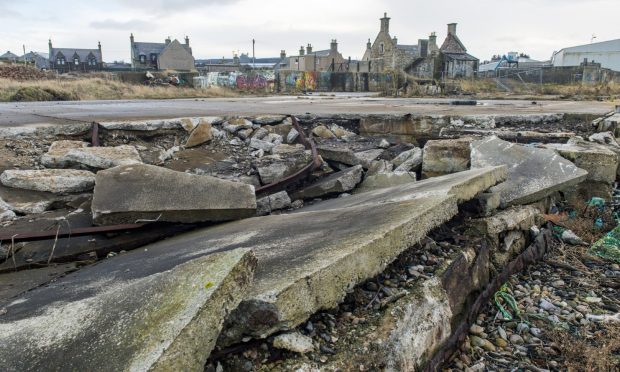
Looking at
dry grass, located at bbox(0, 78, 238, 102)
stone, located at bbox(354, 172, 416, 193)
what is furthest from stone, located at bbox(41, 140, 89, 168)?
dry grass, located at bbox(0, 78, 238, 102)

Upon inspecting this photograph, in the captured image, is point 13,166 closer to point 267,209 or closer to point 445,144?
point 267,209

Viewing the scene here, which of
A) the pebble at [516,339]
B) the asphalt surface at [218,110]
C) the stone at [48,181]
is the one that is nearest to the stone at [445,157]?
the asphalt surface at [218,110]

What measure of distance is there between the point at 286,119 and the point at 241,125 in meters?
0.80

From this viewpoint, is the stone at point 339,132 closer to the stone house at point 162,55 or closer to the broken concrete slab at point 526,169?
the broken concrete slab at point 526,169

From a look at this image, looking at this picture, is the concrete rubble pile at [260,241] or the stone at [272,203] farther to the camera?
the stone at [272,203]

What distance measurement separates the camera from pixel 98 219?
297cm

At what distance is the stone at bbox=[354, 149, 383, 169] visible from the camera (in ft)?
16.5

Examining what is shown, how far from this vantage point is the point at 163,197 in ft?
10.2

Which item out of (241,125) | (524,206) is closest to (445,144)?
(524,206)

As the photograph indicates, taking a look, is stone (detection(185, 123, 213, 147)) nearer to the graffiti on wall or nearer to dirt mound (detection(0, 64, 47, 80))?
the graffiti on wall

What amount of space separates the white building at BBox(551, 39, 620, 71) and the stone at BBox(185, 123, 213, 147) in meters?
38.4

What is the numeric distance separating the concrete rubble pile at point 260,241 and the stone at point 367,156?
2 cm

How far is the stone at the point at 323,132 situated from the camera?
5891mm

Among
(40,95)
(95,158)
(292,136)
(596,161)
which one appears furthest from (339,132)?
(40,95)
